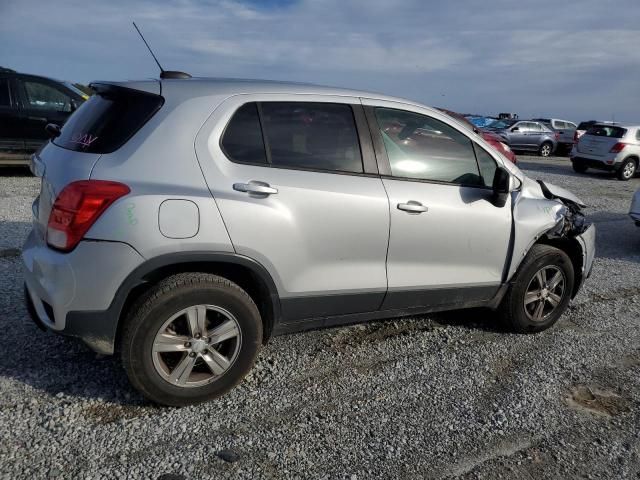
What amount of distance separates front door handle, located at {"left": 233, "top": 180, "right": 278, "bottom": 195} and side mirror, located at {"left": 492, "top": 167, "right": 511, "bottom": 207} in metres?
1.59

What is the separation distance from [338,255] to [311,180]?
0.47m

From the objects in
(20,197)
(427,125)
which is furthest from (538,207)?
(20,197)

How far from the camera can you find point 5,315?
3957mm

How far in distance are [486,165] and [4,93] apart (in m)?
8.90

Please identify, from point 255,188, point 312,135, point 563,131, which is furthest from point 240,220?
point 563,131

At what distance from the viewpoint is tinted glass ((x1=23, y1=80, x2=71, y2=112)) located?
957cm

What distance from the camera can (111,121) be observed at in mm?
2877

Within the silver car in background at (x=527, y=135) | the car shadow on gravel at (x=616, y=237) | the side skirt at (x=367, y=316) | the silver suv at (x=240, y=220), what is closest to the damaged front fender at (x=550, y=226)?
the silver suv at (x=240, y=220)

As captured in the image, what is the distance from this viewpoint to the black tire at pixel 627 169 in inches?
628

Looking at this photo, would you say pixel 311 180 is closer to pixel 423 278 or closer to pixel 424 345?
pixel 423 278

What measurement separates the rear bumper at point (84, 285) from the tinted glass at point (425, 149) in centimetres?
171

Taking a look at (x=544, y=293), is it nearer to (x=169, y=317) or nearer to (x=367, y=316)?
(x=367, y=316)

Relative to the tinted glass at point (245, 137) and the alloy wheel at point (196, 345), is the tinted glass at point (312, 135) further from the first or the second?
the alloy wheel at point (196, 345)

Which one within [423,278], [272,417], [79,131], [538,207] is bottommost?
[272,417]
